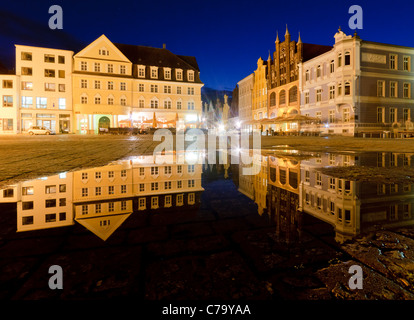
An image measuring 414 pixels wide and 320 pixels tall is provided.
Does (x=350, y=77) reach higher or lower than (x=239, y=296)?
higher

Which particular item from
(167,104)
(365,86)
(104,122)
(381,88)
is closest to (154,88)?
(167,104)

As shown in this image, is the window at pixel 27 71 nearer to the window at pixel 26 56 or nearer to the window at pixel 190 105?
the window at pixel 26 56

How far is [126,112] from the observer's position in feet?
144

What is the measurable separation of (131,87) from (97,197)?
4397cm

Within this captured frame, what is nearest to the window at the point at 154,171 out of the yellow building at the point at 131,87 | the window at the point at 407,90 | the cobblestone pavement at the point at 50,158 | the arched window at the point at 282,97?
the cobblestone pavement at the point at 50,158

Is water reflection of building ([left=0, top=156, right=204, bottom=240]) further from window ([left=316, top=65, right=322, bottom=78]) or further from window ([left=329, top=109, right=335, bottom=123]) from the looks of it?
window ([left=316, top=65, right=322, bottom=78])

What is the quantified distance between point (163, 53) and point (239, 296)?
51564 millimetres

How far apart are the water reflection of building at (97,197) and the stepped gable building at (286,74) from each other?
1627 inches

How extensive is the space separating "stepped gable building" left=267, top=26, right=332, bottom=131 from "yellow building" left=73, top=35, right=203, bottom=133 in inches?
556

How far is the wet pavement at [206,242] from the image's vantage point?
1524mm

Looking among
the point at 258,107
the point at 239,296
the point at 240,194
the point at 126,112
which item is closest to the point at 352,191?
the point at 240,194

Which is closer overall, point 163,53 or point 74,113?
point 74,113

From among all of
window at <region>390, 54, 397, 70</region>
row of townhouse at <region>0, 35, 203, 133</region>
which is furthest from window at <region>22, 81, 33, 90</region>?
window at <region>390, 54, 397, 70</region>

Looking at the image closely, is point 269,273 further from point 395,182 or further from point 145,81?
point 145,81
